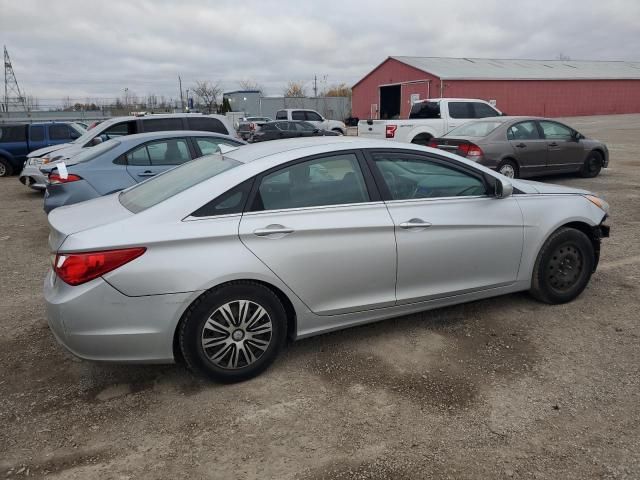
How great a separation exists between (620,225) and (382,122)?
7.43m

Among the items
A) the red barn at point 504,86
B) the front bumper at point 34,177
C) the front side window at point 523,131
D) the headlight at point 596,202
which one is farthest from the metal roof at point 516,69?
the headlight at point 596,202

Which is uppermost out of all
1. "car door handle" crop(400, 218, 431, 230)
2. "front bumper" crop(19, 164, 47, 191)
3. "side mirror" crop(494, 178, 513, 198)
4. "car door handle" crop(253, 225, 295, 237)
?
"side mirror" crop(494, 178, 513, 198)

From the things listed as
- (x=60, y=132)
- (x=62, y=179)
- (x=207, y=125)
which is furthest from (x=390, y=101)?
(x=62, y=179)

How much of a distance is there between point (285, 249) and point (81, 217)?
1371 millimetres

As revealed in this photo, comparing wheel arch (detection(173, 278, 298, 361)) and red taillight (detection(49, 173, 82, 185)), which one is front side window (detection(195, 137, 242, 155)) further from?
wheel arch (detection(173, 278, 298, 361))

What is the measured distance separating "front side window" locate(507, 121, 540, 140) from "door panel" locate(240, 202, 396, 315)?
24.7 ft

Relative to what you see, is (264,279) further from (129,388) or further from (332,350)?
(129,388)

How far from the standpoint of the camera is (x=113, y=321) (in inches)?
116

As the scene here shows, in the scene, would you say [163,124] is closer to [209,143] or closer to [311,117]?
[209,143]

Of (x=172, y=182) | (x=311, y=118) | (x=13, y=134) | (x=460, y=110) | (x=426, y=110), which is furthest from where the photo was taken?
(x=311, y=118)

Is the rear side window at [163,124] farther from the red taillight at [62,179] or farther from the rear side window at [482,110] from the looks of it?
the rear side window at [482,110]

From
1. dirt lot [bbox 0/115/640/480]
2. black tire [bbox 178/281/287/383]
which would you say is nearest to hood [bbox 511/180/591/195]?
dirt lot [bbox 0/115/640/480]

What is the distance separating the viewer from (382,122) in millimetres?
13547

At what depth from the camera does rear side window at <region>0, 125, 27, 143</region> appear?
15.5 meters
